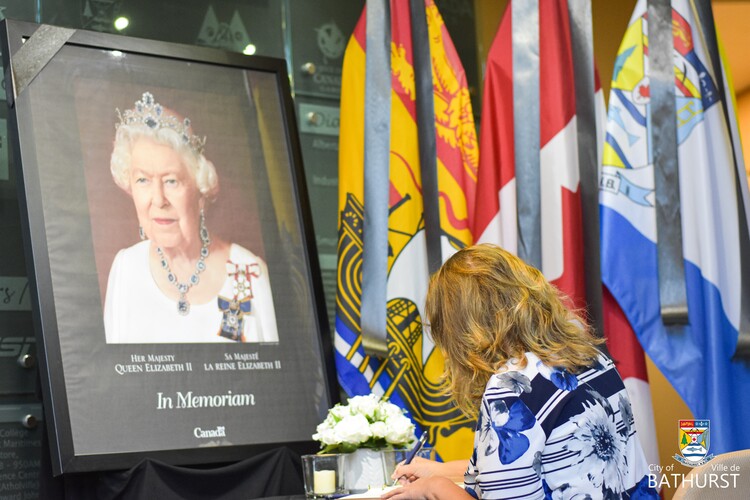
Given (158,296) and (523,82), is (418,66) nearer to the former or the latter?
(523,82)

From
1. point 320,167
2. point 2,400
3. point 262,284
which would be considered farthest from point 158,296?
point 320,167

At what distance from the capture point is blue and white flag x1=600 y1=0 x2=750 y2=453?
9.45 ft

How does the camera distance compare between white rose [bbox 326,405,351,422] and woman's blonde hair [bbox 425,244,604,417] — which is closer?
woman's blonde hair [bbox 425,244,604,417]

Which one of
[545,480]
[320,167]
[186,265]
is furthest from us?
[320,167]

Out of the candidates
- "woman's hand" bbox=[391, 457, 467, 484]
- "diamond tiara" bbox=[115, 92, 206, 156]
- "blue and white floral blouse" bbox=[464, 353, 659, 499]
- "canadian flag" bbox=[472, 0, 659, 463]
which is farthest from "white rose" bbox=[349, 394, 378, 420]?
"diamond tiara" bbox=[115, 92, 206, 156]

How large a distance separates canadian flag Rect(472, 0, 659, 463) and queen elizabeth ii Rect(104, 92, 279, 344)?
0.86m

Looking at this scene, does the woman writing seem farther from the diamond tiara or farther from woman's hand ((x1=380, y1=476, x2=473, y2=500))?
the diamond tiara

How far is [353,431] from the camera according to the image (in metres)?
2.17

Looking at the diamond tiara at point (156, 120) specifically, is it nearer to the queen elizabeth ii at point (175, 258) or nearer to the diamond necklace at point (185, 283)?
the queen elizabeth ii at point (175, 258)

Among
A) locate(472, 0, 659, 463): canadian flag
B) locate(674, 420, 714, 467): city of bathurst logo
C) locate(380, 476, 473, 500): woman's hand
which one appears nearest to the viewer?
locate(380, 476, 473, 500): woman's hand

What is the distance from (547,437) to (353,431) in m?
0.69

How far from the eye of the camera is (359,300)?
3.18 meters

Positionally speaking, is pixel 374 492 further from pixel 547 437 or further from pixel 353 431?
pixel 547 437

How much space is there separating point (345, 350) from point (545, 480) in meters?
1.58
